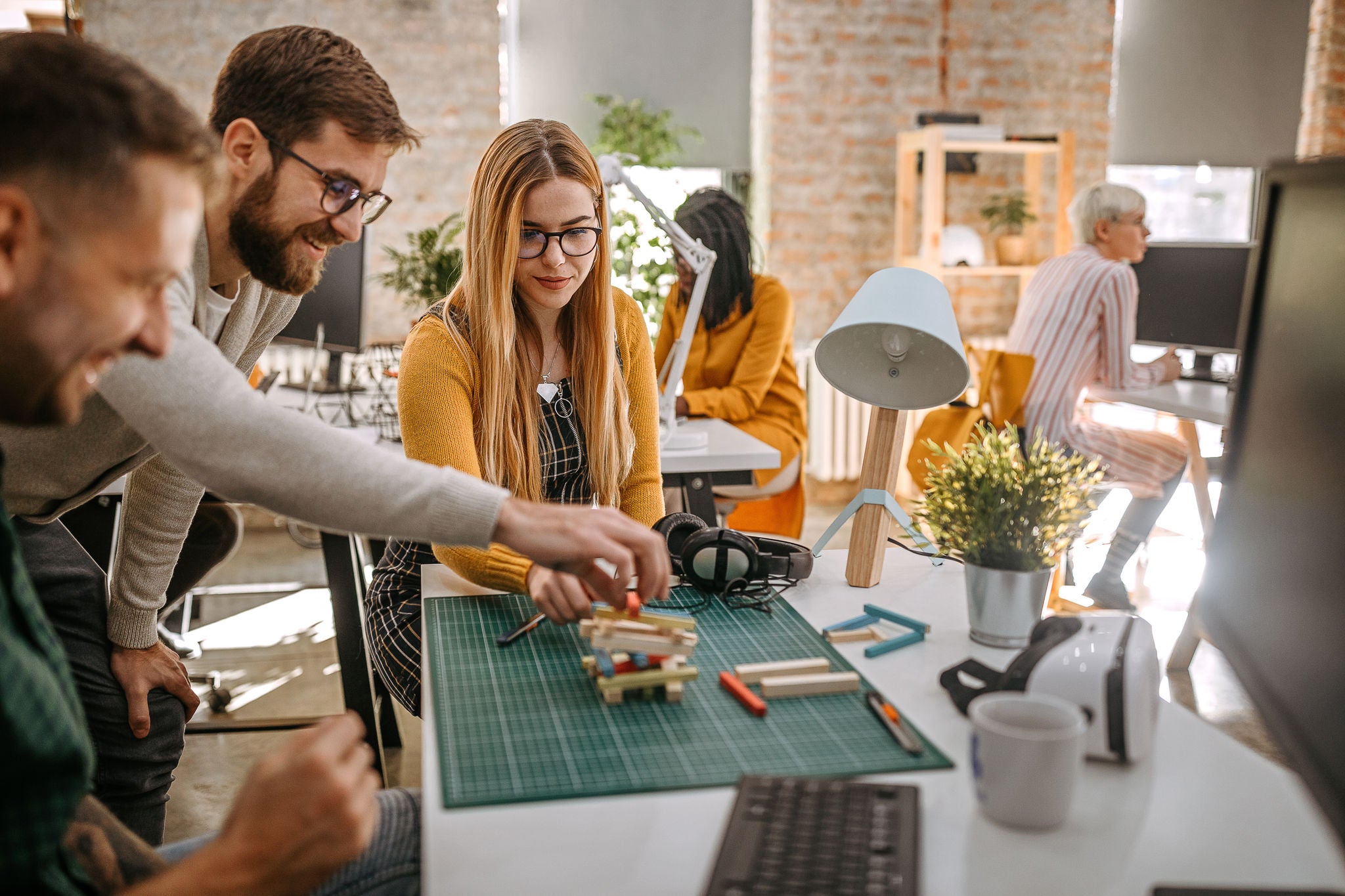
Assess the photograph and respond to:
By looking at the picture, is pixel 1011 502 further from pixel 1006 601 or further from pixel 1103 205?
pixel 1103 205

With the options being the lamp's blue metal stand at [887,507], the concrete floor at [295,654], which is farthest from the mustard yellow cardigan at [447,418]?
the concrete floor at [295,654]

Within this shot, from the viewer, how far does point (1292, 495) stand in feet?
2.51

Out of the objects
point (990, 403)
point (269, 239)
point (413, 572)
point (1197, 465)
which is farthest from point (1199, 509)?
point (269, 239)

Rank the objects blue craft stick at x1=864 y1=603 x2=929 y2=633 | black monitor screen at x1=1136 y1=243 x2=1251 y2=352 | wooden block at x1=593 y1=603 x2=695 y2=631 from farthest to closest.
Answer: black monitor screen at x1=1136 y1=243 x2=1251 y2=352
blue craft stick at x1=864 y1=603 x2=929 y2=633
wooden block at x1=593 y1=603 x2=695 y2=631

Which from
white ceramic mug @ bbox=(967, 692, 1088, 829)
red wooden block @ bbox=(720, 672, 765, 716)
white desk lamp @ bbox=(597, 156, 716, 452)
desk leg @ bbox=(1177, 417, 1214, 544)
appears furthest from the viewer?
desk leg @ bbox=(1177, 417, 1214, 544)

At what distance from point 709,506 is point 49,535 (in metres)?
1.49

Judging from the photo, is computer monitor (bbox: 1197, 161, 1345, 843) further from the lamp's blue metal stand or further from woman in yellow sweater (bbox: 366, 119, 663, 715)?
woman in yellow sweater (bbox: 366, 119, 663, 715)

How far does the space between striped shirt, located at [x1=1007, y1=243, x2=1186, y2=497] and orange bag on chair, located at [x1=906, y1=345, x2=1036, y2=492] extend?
116mm

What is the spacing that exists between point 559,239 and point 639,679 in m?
0.89

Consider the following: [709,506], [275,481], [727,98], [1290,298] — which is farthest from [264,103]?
[727,98]

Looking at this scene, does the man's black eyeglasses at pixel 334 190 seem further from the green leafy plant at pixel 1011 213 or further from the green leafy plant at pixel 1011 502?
the green leafy plant at pixel 1011 213

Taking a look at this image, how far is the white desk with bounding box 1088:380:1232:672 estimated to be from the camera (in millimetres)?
3287

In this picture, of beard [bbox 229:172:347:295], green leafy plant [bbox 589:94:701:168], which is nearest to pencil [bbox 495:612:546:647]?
beard [bbox 229:172:347:295]

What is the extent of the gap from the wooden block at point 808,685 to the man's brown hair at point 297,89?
0.86m
